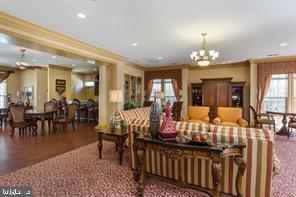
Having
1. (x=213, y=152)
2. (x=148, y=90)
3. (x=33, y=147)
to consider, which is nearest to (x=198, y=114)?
(x=148, y=90)

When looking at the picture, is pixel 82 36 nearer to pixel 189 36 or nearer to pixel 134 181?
pixel 189 36

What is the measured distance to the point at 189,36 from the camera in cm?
429

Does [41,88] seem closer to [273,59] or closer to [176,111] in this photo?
[176,111]

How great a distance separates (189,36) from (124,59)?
3.20 m

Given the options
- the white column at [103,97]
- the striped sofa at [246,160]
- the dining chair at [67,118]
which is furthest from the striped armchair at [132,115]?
the dining chair at [67,118]

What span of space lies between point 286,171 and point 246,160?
1.70 meters

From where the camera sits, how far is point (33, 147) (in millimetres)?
4332

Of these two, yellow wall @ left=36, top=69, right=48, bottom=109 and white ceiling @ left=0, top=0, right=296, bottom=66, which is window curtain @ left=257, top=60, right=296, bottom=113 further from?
yellow wall @ left=36, top=69, right=48, bottom=109

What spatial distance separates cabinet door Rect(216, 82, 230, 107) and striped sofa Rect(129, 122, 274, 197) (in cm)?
547

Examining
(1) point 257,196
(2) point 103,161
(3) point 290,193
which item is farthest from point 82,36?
(3) point 290,193

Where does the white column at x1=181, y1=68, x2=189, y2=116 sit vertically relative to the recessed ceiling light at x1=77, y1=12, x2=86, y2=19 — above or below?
below

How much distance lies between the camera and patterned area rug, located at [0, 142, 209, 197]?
2420mm

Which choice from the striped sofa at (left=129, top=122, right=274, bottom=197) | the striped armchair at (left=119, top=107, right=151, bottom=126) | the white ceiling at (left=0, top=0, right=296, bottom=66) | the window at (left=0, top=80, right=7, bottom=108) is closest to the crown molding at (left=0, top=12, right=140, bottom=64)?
the white ceiling at (left=0, top=0, right=296, bottom=66)

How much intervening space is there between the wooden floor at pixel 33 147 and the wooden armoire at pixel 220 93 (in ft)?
16.5
